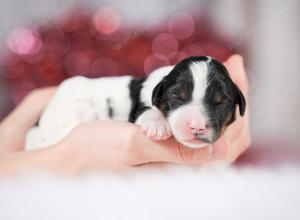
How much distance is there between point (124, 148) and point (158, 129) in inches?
7.8

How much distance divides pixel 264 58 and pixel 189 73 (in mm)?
1374

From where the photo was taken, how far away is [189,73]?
1.03 m

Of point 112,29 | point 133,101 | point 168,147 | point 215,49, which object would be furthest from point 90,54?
point 168,147

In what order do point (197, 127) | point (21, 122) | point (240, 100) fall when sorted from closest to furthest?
point (197, 127)
point (240, 100)
point (21, 122)

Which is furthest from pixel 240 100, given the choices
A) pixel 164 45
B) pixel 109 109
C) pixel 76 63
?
pixel 76 63

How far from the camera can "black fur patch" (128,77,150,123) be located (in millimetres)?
1244

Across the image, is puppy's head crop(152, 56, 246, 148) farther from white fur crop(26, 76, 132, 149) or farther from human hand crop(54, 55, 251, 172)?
white fur crop(26, 76, 132, 149)

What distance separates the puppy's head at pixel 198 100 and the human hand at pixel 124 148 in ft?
0.40

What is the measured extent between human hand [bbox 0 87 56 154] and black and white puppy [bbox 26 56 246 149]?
309 mm

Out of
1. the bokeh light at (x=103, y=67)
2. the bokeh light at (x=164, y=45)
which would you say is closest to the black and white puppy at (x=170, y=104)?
the bokeh light at (x=164, y=45)

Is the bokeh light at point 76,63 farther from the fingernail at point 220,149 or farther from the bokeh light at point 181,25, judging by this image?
the fingernail at point 220,149

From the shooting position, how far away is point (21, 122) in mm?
1764

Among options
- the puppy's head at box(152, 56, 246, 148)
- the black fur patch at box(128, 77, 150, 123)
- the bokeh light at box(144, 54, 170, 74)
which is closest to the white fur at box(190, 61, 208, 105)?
the puppy's head at box(152, 56, 246, 148)

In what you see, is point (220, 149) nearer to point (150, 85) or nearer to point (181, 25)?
point (150, 85)
